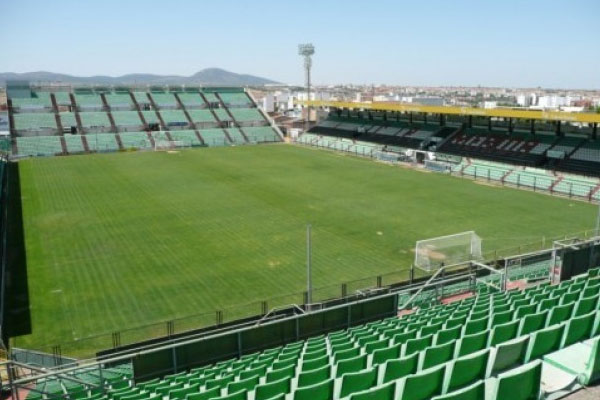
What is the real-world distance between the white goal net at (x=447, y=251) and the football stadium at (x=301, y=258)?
3.5 inches

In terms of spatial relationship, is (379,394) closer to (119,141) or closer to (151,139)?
(119,141)

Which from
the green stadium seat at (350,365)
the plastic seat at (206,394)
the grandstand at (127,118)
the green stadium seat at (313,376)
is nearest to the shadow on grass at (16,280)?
the plastic seat at (206,394)

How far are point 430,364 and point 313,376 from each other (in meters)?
1.65

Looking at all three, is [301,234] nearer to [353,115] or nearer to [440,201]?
[440,201]

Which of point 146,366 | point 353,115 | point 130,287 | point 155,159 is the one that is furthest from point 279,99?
point 146,366

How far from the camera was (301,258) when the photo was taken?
22688 mm

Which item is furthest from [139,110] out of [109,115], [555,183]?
[555,183]

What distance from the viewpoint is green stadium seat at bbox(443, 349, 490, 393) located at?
18.7 feet

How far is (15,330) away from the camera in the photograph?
16.3 meters

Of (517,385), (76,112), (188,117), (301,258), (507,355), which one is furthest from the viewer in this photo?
(188,117)

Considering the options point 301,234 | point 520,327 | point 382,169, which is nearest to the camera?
point 520,327

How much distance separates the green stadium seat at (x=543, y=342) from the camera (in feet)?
21.1

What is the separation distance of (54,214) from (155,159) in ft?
76.7

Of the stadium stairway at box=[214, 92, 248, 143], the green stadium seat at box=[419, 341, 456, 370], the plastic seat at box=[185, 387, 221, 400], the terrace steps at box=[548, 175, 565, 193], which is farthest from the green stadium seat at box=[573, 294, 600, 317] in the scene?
the stadium stairway at box=[214, 92, 248, 143]
